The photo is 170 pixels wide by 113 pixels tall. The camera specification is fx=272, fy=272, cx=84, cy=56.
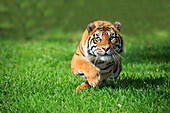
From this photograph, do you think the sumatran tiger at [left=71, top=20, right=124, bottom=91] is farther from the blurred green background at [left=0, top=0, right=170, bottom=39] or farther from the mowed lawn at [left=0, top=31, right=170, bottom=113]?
the blurred green background at [left=0, top=0, right=170, bottom=39]

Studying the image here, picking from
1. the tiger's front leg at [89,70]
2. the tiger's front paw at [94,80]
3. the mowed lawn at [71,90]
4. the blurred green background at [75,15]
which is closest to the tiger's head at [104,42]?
the tiger's front leg at [89,70]

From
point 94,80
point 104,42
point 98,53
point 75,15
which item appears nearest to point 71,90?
point 94,80

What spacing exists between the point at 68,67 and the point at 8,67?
4.47 feet

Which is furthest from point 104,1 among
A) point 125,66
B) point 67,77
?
point 67,77

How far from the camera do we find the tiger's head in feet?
12.7

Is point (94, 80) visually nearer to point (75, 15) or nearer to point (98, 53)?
point (98, 53)

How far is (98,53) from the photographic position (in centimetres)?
391

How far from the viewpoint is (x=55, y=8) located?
14.4 m

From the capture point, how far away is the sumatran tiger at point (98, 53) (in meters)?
3.90

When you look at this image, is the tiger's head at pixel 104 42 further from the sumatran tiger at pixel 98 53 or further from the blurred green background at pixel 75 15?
the blurred green background at pixel 75 15

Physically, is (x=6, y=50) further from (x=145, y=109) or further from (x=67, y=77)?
(x=145, y=109)

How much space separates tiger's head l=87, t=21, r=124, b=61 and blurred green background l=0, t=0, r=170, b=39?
8.50 metres

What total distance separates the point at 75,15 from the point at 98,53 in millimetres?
10102

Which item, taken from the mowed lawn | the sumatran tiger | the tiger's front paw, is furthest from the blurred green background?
the tiger's front paw
